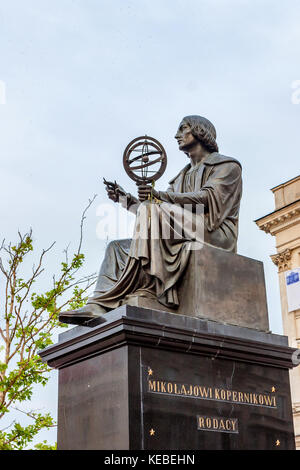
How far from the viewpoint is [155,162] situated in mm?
8148

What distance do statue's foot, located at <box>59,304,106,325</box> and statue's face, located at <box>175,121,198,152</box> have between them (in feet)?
7.85

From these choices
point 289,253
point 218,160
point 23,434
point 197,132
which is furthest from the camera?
point 289,253

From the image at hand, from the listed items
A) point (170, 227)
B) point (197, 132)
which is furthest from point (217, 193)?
point (197, 132)

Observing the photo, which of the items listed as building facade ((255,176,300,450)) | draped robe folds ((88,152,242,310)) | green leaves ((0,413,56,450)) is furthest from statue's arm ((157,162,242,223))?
building facade ((255,176,300,450))

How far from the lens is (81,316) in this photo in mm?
7352

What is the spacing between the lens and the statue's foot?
7.29 meters

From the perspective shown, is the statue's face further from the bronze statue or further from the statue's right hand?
the statue's right hand

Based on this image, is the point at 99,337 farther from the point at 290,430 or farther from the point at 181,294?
the point at 290,430

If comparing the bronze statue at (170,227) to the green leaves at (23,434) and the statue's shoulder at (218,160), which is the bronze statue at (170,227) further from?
the green leaves at (23,434)

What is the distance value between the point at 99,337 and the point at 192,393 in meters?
0.99

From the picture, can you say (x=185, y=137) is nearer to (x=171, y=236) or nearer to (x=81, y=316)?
(x=171, y=236)

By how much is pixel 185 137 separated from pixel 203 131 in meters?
0.22
